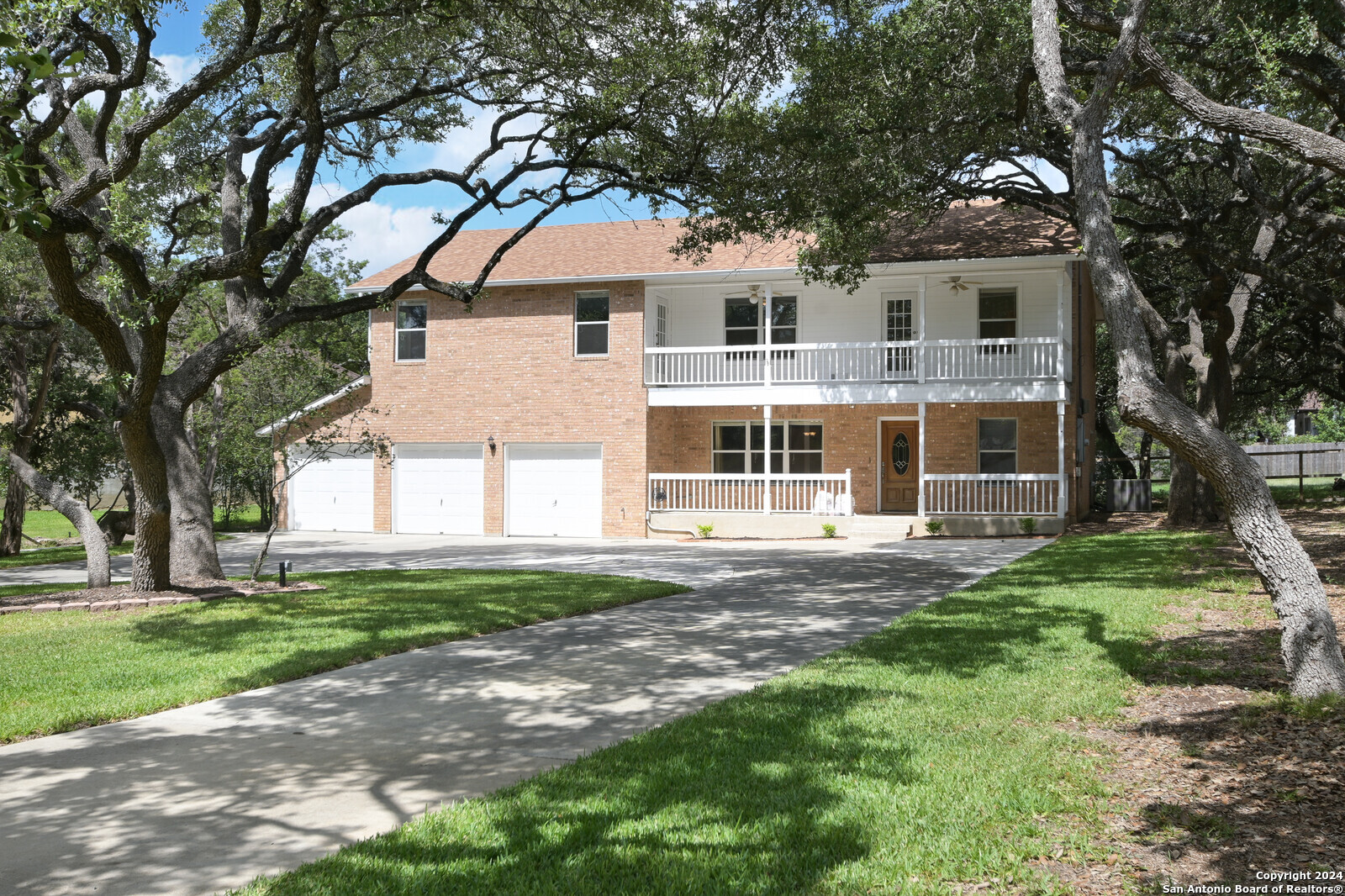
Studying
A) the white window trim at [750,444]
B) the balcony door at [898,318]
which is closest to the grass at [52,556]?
the white window trim at [750,444]

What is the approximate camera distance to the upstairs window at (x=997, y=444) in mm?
23766

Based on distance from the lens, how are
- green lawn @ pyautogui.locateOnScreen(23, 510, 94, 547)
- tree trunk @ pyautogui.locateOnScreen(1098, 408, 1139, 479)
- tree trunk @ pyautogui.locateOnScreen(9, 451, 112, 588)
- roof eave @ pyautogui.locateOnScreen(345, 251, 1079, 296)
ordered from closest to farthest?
tree trunk @ pyautogui.locateOnScreen(9, 451, 112, 588)
roof eave @ pyautogui.locateOnScreen(345, 251, 1079, 296)
green lawn @ pyautogui.locateOnScreen(23, 510, 94, 547)
tree trunk @ pyautogui.locateOnScreen(1098, 408, 1139, 479)

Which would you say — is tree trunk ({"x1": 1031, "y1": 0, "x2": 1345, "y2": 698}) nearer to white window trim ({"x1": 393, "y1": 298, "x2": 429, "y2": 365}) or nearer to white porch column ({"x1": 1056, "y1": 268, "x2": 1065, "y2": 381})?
white porch column ({"x1": 1056, "y1": 268, "x2": 1065, "y2": 381})

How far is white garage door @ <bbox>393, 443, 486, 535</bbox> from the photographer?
25.6 metres

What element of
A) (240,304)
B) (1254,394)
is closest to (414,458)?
(240,304)

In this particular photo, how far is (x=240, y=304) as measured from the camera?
559 inches

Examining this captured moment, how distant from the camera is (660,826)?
4516 mm

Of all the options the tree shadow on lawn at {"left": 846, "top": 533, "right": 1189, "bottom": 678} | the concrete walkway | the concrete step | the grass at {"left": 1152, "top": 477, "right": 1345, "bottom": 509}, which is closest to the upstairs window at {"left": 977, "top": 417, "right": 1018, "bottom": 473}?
the concrete step

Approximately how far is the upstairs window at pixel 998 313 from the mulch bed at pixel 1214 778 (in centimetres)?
1588

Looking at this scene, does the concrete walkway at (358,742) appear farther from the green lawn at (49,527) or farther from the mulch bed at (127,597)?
the green lawn at (49,527)

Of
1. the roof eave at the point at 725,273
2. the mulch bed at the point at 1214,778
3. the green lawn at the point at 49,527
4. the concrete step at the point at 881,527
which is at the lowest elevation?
the green lawn at the point at 49,527

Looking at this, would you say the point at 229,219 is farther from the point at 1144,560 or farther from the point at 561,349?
the point at 1144,560

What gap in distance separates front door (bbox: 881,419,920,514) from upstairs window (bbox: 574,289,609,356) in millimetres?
7161

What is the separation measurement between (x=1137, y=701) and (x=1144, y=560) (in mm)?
9225
